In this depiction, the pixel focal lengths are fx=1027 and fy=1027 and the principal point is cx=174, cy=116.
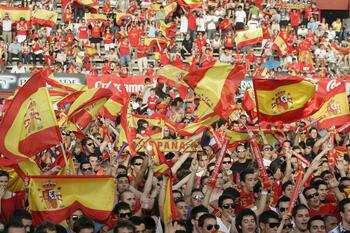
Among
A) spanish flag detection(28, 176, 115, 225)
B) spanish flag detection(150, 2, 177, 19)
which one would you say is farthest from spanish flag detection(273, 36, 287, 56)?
spanish flag detection(28, 176, 115, 225)

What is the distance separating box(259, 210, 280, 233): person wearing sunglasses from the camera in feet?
33.1

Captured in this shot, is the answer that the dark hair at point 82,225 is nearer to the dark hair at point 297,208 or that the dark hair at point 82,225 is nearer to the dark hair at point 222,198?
the dark hair at point 222,198

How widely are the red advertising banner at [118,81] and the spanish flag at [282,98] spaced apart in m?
12.0

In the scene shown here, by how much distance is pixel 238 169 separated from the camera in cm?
1348

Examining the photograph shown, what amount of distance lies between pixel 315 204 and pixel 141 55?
61.9 ft

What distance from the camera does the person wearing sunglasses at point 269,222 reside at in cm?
1009

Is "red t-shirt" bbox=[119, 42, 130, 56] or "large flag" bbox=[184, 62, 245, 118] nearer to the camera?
"large flag" bbox=[184, 62, 245, 118]

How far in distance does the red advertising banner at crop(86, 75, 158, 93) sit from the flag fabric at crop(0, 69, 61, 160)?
12.8 meters

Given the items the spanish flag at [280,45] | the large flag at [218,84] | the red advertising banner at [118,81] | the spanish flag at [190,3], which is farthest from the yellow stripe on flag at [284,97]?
the spanish flag at [190,3]

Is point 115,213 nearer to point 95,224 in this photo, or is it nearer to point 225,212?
point 95,224

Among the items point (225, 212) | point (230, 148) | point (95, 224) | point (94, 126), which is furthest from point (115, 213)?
point (94, 126)

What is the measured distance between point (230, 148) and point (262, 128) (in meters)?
0.54

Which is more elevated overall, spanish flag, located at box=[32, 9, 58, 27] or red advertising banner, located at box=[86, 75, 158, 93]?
spanish flag, located at box=[32, 9, 58, 27]

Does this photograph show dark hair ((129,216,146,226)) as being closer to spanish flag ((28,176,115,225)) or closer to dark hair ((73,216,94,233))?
dark hair ((73,216,94,233))
